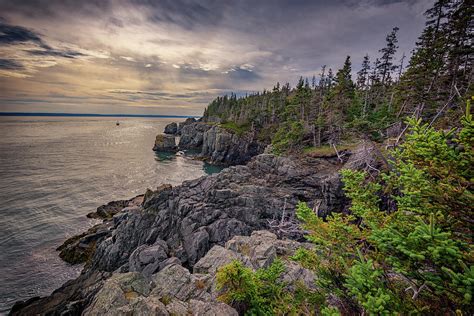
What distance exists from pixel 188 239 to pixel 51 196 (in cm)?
3531

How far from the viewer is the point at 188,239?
76.4ft

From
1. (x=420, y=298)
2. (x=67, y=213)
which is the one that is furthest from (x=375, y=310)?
(x=67, y=213)

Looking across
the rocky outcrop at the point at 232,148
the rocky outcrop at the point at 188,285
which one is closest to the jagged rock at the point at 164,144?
the rocky outcrop at the point at 232,148

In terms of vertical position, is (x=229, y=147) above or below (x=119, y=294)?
below

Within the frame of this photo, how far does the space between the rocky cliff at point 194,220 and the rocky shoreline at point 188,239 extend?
109 millimetres

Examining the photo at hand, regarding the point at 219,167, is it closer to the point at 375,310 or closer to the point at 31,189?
the point at 31,189

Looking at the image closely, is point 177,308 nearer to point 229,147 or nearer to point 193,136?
point 229,147

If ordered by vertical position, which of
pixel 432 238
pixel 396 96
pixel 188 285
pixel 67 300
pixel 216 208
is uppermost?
pixel 396 96

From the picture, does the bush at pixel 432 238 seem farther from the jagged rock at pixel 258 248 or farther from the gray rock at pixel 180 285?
the jagged rock at pixel 258 248

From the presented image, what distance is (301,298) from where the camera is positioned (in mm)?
7457

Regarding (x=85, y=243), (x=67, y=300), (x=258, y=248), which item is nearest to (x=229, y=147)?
(x=85, y=243)

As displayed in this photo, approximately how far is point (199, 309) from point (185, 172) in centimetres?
5432

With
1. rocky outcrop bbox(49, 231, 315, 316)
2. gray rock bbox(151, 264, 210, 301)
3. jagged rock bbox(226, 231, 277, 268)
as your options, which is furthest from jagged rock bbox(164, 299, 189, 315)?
jagged rock bbox(226, 231, 277, 268)

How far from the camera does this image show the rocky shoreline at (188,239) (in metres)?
11.1
